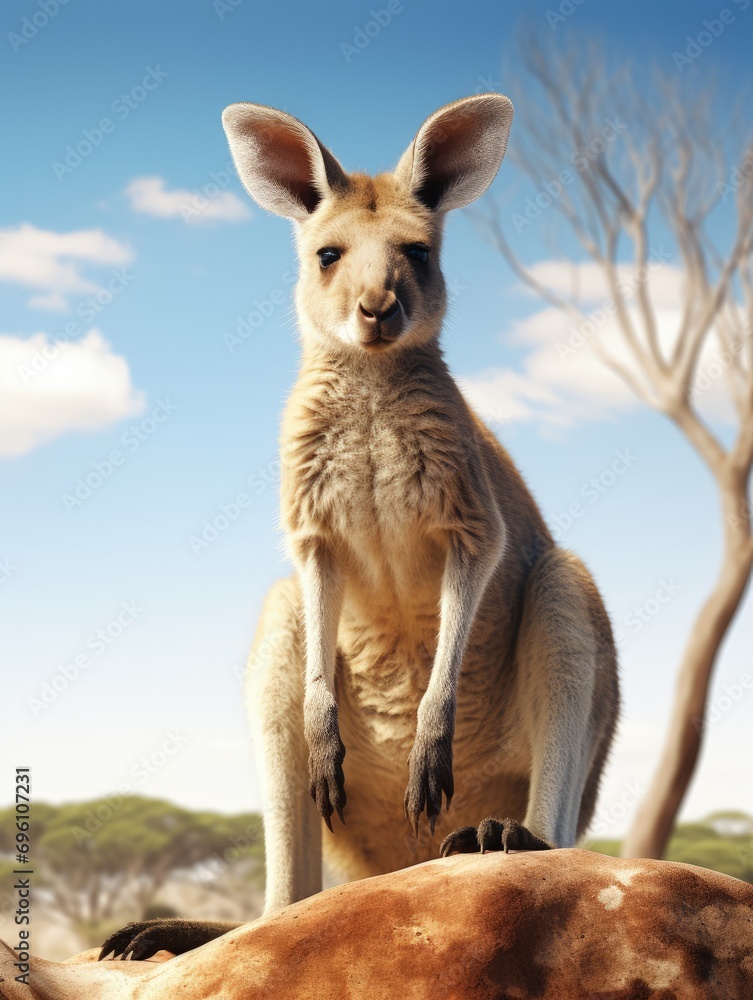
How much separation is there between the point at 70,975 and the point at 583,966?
1.61m

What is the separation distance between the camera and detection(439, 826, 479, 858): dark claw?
3.32 m

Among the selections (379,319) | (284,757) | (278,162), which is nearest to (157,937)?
(284,757)

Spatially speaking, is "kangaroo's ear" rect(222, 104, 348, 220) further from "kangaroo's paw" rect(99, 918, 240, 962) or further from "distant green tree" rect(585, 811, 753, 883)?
"distant green tree" rect(585, 811, 753, 883)

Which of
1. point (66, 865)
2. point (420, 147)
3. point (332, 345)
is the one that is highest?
point (420, 147)

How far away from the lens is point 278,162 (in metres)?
4.06

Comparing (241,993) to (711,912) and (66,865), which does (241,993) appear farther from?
(66,865)

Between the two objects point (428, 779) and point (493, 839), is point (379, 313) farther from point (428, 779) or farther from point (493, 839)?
point (493, 839)

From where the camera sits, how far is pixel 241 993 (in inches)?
115

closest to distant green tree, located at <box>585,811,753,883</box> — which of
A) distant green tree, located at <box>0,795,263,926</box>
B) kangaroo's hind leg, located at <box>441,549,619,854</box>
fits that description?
distant green tree, located at <box>0,795,263,926</box>

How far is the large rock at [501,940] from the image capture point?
2807 millimetres

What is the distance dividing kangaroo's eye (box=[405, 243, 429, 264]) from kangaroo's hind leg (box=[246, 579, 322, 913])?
4.25 feet

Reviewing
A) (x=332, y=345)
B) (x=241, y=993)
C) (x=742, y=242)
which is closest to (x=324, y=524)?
(x=332, y=345)

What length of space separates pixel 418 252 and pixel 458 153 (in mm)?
517

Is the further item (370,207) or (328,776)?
(370,207)
